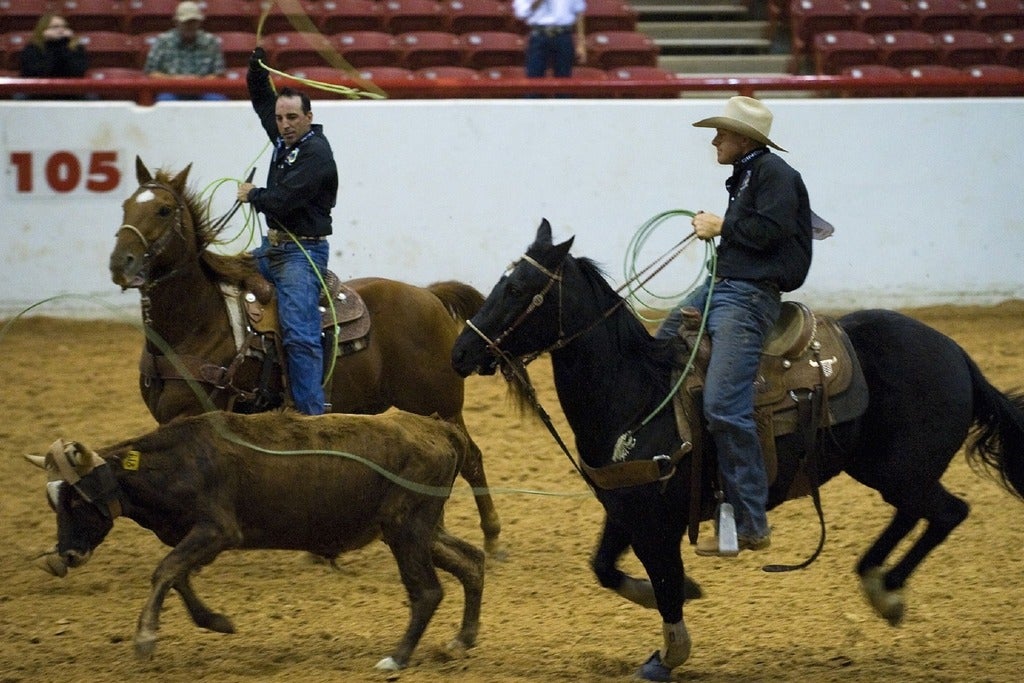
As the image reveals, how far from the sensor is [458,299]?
773 centimetres

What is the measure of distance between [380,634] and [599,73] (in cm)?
777

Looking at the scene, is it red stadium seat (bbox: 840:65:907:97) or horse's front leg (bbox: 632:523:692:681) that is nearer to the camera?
horse's front leg (bbox: 632:523:692:681)

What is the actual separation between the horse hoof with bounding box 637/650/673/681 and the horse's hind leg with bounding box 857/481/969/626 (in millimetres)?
1082

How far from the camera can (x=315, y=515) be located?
18.2 ft

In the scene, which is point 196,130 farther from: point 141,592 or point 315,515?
point 315,515

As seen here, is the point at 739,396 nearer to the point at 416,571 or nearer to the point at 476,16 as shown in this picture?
the point at 416,571

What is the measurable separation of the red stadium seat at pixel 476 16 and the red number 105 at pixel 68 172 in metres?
4.19

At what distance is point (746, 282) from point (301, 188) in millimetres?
2355

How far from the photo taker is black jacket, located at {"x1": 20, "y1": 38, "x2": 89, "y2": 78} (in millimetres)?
11305

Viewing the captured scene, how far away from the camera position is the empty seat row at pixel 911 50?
13773 millimetres

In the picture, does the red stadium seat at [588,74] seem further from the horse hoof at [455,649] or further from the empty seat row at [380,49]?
the horse hoof at [455,649]

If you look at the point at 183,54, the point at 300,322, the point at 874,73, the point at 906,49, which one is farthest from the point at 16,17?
the point at 906,49

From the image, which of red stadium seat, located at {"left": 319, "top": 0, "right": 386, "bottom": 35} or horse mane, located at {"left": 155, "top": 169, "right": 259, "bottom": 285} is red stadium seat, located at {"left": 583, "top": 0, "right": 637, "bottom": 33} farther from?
horse mane, located at {"left": 155, "top": 169, "right": 259, "bottom": 285}

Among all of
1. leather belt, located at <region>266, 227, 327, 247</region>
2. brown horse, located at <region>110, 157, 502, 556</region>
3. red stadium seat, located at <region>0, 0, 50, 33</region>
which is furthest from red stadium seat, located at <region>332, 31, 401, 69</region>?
leather belt, located at <region>266, 227, 327, 247</region>
